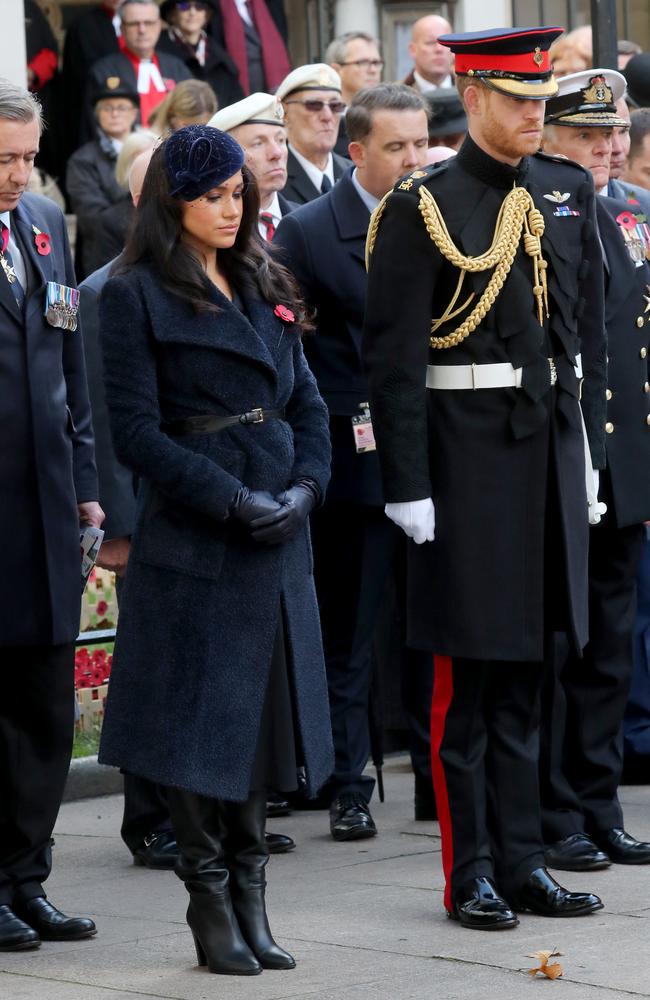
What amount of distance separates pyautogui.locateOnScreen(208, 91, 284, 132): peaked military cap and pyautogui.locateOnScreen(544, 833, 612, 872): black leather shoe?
105 inches

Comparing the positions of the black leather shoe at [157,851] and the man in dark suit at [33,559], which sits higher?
the man in dark suit at [33,559]

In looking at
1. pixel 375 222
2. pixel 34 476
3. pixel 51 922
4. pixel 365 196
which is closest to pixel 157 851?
pixel 51 922

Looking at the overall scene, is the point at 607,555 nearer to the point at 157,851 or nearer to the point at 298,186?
the point at 157,851

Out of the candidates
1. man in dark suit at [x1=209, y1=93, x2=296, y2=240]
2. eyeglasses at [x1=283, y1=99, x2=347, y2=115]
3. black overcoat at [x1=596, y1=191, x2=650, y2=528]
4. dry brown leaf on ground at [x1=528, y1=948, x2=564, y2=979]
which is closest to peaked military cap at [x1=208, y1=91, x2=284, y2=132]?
man in dark suit at [x1=209, y1=93, x2=296, y2=240]

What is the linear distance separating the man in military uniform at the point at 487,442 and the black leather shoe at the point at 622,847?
2.16 feet

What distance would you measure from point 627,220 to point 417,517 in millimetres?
1548

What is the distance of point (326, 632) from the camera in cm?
681

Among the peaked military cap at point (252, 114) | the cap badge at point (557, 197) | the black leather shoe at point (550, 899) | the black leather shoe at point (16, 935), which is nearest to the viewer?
the black leather shoe at point (16, 935)

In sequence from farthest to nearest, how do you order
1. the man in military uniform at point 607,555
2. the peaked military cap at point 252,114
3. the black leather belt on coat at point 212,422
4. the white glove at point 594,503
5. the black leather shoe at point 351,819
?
the peaked military cap at point 252,114, the black leather shoe at point 351,819, the man in military uniform at point 607,555, the white glove at point 594,503, the black leather belt on coat at point 212,422

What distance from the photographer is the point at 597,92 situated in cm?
620

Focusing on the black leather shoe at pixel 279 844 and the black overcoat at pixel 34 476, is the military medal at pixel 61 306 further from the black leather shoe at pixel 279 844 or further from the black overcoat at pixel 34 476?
the black leather shoe at pixel 279 844

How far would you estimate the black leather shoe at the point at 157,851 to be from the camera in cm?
620

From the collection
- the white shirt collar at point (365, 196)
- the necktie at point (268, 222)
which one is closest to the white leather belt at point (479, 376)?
the white shirt collar at point (365, 196)

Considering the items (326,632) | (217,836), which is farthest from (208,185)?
(326,632)
